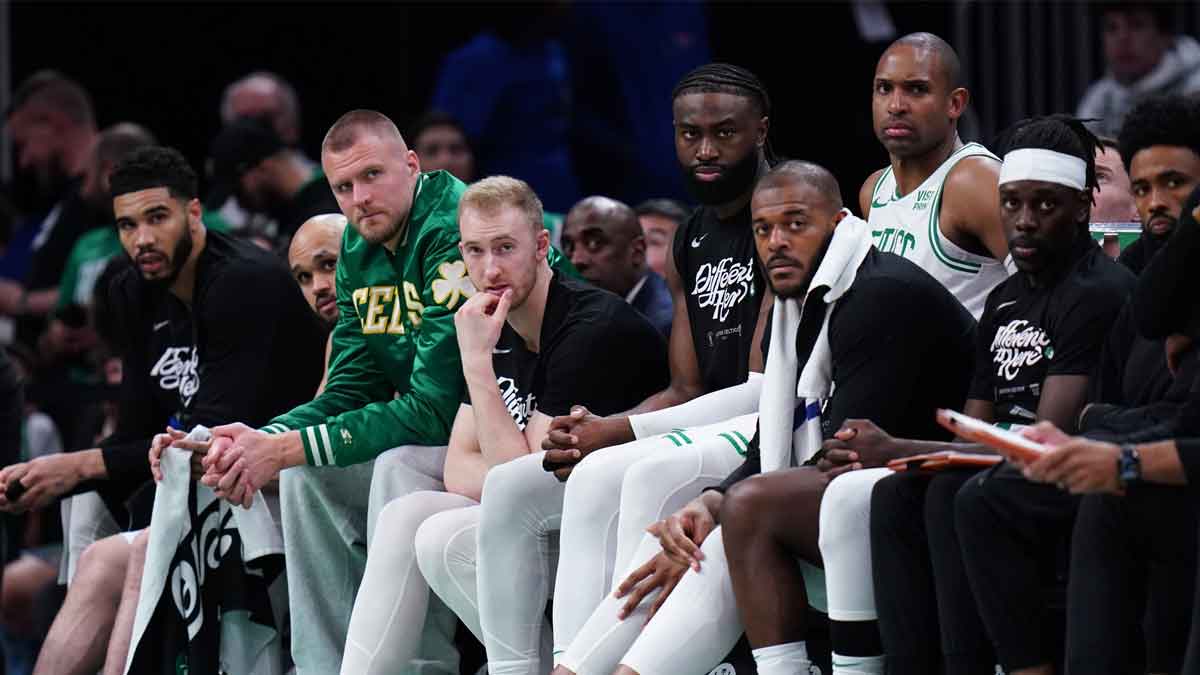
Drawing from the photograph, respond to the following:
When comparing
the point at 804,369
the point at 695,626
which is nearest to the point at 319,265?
the point at 804,369

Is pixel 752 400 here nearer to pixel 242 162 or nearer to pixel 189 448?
pixel 189 448

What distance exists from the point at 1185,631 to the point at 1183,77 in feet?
13.9

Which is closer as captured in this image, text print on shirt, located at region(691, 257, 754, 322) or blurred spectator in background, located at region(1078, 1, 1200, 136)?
text print on shirt, located at region(691, 257, 754, 322)

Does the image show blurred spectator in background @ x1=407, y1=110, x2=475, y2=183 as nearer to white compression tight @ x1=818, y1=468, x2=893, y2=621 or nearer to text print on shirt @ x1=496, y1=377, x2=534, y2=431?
text print on shirt @ x1=496, y1=377, x2=534, y2=431

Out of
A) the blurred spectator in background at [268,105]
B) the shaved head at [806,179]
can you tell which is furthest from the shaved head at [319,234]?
the shaved head at [806,179]

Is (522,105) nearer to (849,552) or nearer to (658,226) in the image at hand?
(658,226)

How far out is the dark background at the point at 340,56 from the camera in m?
8.84

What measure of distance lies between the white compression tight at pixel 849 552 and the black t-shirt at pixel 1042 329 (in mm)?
388

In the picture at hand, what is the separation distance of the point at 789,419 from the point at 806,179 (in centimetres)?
55

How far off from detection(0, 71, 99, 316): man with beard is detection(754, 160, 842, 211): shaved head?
15.1ft

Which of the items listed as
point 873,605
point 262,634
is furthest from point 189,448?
point 873,605

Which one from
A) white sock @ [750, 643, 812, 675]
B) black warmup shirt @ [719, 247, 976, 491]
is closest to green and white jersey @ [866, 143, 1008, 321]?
black warmup shirt @ [719, 247, 976, 491]

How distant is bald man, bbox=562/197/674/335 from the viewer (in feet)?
21.3

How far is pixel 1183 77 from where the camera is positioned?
7.60 m
